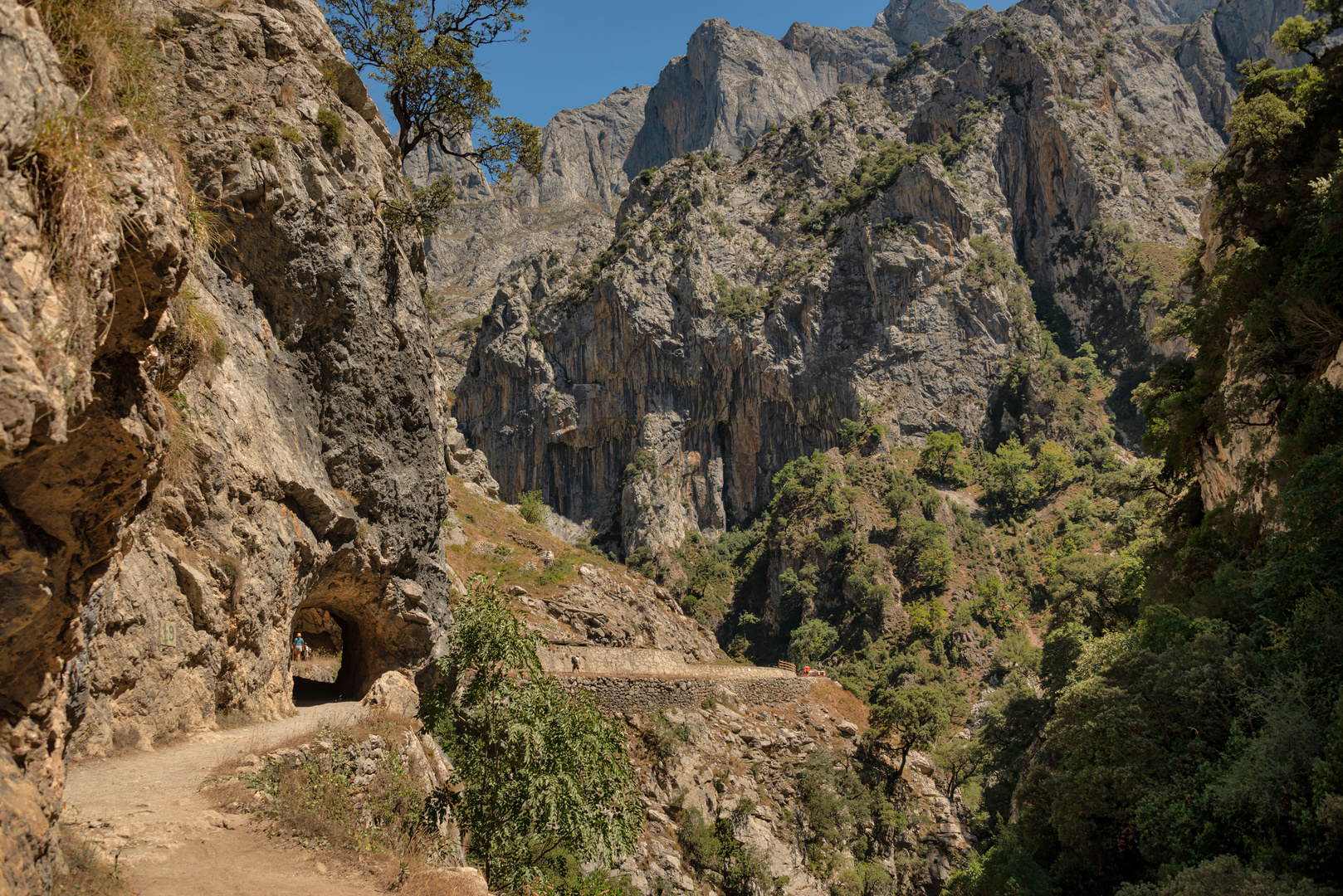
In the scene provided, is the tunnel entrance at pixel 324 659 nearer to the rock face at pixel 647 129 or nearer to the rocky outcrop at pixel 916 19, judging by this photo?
the rock face at pixel 647 129

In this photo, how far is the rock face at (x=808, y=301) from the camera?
83312mm

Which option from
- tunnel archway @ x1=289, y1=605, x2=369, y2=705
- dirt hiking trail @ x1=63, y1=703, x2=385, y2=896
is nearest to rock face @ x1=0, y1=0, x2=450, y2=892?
tunnel archway @ x1=289, y1=605, x2=369, y2=705

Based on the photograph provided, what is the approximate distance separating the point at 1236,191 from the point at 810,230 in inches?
A: 3023

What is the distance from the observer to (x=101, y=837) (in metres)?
A: 6.33

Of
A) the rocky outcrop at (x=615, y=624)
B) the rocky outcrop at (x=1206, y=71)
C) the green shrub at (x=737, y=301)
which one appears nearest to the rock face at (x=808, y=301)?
the green shrub at (x=737, y=301)

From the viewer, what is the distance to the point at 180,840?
680 cm

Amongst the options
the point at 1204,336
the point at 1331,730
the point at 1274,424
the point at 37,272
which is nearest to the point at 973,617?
the point at 1204,336

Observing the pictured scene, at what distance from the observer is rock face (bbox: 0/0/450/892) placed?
430 centimetres

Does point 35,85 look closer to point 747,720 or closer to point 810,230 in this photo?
point 747,720

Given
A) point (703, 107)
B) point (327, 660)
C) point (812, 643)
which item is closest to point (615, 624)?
point (327, 660)

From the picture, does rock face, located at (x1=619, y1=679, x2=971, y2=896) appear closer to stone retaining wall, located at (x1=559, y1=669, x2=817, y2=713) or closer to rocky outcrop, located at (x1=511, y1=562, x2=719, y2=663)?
stone retaining wall, located at (x1=559, y1=669, x2=817, y2=713)

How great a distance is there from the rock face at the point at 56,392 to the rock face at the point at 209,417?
16mm

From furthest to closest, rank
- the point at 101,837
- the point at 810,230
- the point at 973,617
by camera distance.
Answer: the point at 810,230
the point at 973,617
the point at 101,837

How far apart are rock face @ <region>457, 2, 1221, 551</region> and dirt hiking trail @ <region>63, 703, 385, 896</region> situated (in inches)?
2846
